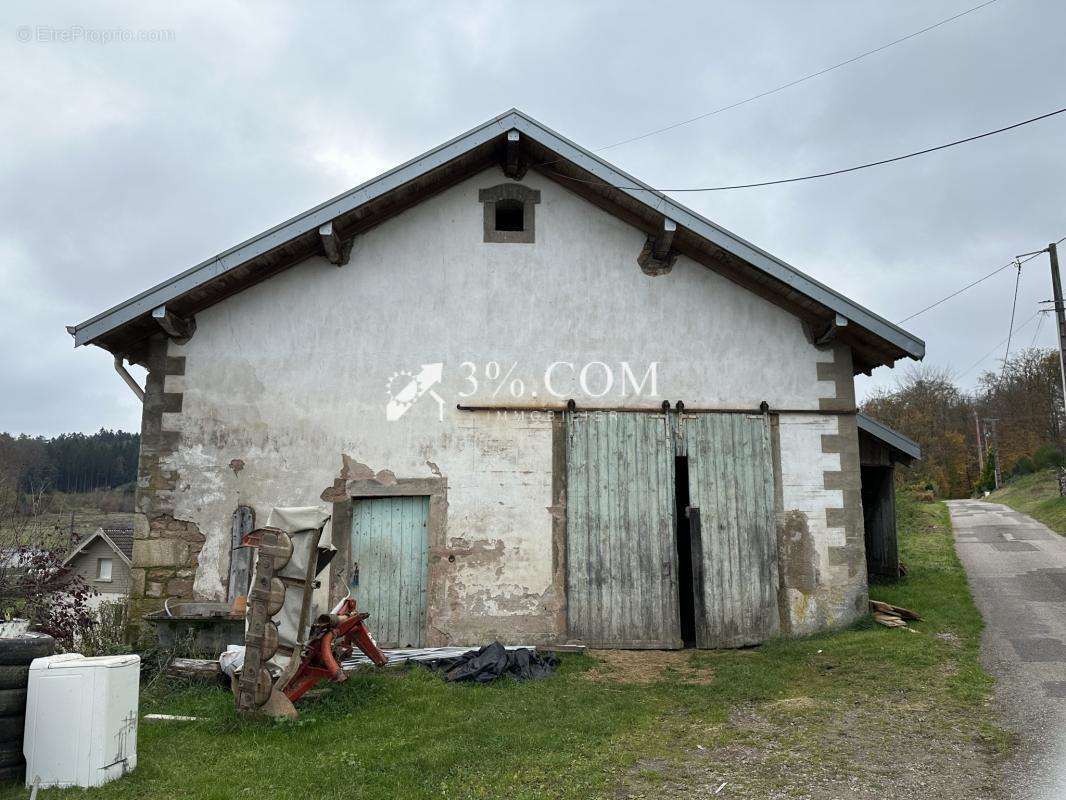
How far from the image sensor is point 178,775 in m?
5.30

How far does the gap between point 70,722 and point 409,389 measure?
562 centimetres

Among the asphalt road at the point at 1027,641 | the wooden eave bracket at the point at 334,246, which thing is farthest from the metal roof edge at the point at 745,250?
→ the asphalt road at the point at 1027,641

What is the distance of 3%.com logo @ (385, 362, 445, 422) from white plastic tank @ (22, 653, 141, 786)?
522 cm

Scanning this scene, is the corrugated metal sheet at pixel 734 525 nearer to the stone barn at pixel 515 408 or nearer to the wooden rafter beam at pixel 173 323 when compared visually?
the stone barn at pixel 515 408

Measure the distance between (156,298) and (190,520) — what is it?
266 centimetres

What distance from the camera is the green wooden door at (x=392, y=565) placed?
31.8ft

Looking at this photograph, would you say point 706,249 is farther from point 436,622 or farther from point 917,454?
point 436,622

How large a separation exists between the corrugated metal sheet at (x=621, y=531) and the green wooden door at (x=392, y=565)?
1.82 m

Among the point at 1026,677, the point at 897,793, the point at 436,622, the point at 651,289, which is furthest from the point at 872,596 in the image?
the point at 897,793

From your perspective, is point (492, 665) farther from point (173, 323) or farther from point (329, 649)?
point (173, 323)

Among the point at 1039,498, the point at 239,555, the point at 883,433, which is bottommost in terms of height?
the point at 239,555

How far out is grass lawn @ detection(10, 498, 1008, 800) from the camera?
5.09 metres

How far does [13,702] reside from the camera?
5.10 metres

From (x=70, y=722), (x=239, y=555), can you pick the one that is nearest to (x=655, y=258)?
(x=239, y=555)
